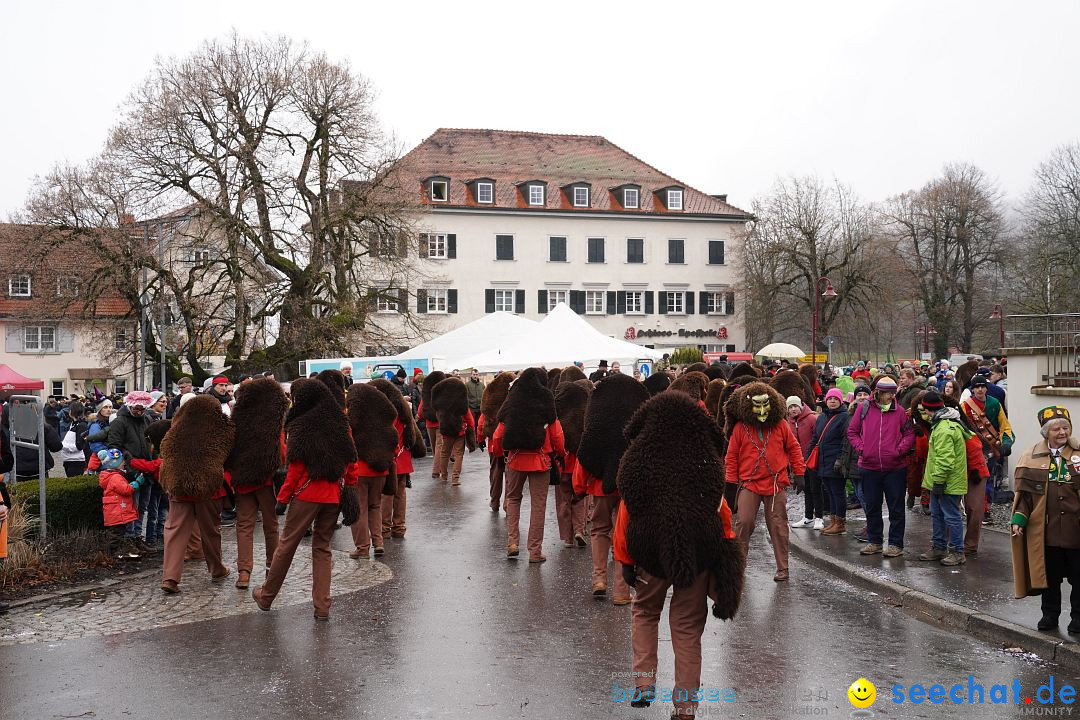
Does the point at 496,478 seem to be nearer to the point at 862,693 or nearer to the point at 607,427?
the point at 607,427

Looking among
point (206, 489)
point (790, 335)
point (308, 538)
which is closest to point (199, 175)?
point (308, 538)

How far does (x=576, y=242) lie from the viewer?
212 ft

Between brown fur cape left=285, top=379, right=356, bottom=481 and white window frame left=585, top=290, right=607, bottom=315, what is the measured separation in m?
56.5

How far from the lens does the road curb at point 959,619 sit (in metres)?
7.43

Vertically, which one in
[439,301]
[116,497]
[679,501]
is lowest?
[116,497]

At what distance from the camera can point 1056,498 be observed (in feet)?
24.7

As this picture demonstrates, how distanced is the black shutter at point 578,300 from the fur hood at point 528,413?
53569 mm

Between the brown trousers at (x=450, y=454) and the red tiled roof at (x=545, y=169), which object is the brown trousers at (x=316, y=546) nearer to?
the brown trousers at (x=450, y=454)

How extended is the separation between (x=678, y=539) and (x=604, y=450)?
3.46 m

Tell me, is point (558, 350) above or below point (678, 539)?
above

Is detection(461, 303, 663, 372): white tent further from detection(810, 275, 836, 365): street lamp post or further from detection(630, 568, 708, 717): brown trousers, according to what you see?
detection(630, 568, 708, 717): brown trousers

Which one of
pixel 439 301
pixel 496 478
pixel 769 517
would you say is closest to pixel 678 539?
pixel 769 517

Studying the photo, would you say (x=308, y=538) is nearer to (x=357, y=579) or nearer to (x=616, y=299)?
(x=357, y=579)

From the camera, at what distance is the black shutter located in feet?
212
